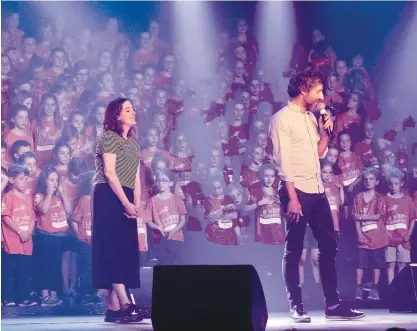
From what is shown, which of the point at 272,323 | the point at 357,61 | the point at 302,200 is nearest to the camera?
the point at 272,323

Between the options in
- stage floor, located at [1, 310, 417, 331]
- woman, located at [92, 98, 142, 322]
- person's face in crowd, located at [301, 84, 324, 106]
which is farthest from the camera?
person's face in crowd, located at [301, 84, 324, 106]

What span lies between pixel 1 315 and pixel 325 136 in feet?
9.37

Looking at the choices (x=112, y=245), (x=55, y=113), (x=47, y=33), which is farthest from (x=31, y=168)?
(x=47, y=33)

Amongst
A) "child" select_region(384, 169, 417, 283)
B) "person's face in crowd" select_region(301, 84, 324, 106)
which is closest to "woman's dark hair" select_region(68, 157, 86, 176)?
"person's face in crowd" select_region(301, 84, 324, 106)

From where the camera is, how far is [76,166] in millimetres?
5527

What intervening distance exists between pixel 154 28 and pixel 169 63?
0.30m

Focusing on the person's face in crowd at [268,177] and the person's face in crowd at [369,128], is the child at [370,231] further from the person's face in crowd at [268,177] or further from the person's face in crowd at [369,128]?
the person's face in crowd at [268,177]

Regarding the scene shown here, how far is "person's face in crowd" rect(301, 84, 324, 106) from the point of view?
5551 millimetres

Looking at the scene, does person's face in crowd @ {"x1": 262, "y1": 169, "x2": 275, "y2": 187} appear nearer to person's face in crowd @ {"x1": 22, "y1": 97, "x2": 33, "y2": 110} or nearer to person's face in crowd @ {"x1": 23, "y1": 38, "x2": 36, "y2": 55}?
person's face in crowd @ {"x1": 22, "y1": 97, "x2": 33, "y2": 110}

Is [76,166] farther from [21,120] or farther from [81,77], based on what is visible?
[81,77]

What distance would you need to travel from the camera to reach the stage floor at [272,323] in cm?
535

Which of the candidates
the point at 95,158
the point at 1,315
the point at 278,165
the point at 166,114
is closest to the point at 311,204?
the point at 278,165

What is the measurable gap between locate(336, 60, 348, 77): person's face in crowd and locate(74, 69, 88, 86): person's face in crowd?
1971mm

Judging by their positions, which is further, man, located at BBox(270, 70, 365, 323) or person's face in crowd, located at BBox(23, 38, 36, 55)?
person's face in crowd, located at BBox(23, 38, 36, 55)
